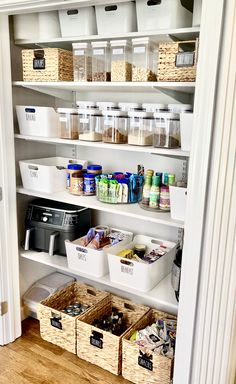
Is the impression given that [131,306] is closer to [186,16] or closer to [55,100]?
[55,100]

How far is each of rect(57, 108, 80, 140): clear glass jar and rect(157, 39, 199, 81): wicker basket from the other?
1.92 feet

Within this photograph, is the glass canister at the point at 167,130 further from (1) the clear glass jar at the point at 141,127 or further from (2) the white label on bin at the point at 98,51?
(2) the white label on bin at the point at 98,51

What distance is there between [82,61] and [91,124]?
34cm

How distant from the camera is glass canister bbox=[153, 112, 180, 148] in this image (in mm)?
1684

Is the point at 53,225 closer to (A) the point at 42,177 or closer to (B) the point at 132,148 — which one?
(A) the point at 42,177

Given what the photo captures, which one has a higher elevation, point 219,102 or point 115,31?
point 115,31

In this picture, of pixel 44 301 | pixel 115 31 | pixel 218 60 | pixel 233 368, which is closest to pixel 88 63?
pixel 115 31

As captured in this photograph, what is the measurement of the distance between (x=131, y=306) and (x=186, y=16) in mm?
1735

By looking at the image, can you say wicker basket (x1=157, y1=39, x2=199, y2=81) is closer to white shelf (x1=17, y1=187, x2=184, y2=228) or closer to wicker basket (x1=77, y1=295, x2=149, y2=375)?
white shelf (x1=17, y1=187, x2=184, y2=228)

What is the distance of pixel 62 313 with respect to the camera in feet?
6.94

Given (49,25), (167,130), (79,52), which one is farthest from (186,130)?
(49,25)

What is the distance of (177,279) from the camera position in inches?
70.9

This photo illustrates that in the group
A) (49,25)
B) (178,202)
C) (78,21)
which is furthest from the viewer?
(49,25)

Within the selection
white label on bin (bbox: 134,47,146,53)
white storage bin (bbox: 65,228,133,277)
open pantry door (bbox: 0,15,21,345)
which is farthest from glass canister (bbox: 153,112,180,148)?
open pantry door (bbox: 0,15,21,345)
